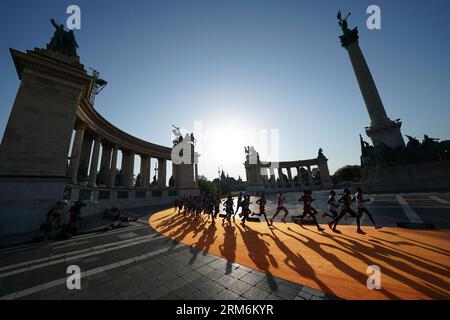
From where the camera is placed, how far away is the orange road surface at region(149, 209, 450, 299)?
10.9 feet

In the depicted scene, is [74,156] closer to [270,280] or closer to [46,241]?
[46,241]

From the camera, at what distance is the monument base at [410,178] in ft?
65.0

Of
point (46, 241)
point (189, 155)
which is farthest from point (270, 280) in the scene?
point (189, 155)

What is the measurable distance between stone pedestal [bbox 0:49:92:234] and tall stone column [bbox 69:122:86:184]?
136 inches

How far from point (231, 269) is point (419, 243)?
6.02m

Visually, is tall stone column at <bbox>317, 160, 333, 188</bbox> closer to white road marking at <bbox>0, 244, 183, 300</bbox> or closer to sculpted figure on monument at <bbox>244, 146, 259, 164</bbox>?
sculpted figure on monument at <bbox>244, 146, 259, 164</bbox>

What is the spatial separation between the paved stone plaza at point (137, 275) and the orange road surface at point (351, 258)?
583 mm

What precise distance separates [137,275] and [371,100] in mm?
34331

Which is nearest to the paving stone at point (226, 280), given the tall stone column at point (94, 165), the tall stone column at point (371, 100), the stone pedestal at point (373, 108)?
the tall stone column at point (94, 165)

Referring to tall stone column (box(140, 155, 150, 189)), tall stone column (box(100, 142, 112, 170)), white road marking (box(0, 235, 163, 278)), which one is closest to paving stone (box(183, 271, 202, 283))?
white road marking (box(0, 235, 163, 278))

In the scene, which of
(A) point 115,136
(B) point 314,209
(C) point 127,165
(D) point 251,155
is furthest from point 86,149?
(D) point 251,155

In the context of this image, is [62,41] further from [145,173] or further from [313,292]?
[313,292]

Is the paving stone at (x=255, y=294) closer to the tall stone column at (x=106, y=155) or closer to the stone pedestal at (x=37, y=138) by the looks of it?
the stone pedestal at (x=37, y=138)

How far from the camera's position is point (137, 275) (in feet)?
14.8
